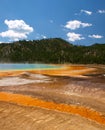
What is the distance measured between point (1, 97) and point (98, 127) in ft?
44.3

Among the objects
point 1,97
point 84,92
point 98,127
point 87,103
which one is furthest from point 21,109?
point 84,92

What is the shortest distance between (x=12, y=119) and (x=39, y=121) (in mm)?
1446

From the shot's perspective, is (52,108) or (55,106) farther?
(55,106)

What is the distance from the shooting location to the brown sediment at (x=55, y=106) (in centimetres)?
1741

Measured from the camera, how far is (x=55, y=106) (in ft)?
67.1

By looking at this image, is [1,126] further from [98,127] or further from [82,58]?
[82,58]

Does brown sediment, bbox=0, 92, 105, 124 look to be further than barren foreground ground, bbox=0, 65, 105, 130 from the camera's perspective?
Yes

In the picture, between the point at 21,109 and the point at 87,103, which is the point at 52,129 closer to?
the point at 21,109

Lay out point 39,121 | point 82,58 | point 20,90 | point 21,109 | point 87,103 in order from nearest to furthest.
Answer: point 39,121
point 21,109
point 87,103
point 20,90
point 82,58

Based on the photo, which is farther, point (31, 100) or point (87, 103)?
point (31, 100)

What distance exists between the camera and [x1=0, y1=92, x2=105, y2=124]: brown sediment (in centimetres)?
1741

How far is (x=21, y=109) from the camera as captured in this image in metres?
15.3

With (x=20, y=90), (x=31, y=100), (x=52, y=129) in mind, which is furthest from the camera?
(x=20, y=90)

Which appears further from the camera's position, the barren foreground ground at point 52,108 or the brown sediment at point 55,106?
the brown sediment at point 55,106
